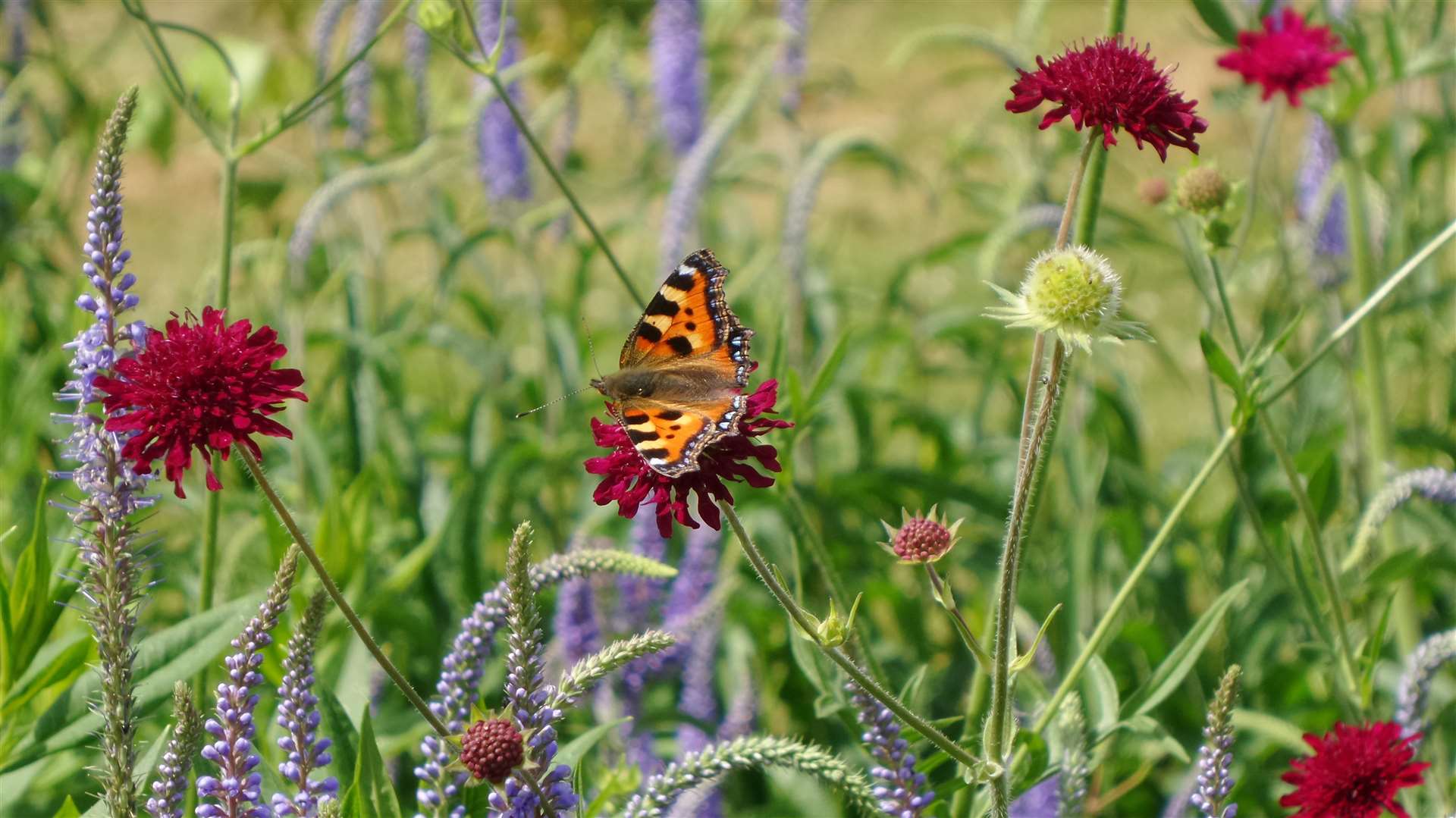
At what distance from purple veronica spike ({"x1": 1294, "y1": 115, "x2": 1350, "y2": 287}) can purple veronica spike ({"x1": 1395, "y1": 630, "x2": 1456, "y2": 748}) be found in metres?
1.91

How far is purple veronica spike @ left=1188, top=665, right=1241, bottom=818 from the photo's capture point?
1.50 metres

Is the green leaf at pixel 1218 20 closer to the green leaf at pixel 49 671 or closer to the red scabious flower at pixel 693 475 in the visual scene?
the red scabious flower at pixel 693 475

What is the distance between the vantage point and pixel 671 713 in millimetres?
2670

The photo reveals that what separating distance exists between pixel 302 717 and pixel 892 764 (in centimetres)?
68

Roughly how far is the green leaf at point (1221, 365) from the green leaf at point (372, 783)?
3.76 ft

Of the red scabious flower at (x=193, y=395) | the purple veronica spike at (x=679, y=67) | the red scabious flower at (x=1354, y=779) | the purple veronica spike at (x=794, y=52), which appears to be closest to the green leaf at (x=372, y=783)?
the red scabious flower at (x=193, y=395)

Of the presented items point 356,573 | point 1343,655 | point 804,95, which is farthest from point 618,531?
point 1343,655

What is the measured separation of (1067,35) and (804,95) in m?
6.38

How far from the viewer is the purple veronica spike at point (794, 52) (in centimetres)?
407

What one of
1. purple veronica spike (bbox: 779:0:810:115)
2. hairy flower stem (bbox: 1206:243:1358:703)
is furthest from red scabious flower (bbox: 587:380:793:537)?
purple veronica spike (bbox: 779:0:810:115)

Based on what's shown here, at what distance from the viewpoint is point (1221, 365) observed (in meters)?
1.88

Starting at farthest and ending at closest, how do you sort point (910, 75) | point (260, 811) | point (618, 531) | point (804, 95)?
1. point (910, 75)
2. point (804, 95)
3. point (618, 531)
4. point (260, 811)

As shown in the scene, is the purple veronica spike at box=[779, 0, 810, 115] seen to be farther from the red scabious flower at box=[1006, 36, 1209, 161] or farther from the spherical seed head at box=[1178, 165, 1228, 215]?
the red scabious flower at box=[1006, 36, 1209, 161]

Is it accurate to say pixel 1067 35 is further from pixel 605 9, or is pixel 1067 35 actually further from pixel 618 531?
pixel 618 531
